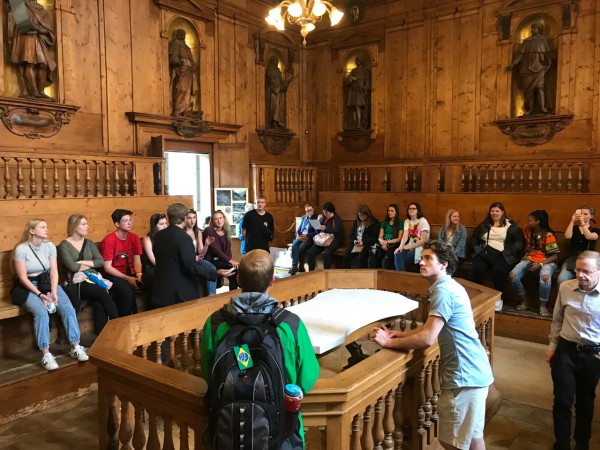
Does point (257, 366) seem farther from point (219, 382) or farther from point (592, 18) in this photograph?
point (592, 18)

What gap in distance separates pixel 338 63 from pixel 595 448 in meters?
9.34

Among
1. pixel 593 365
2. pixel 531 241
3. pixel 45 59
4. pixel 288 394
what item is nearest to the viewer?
pixel 288 394

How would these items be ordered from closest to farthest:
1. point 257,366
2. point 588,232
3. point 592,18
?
point 257,366 < point 588,232 < point 592,18

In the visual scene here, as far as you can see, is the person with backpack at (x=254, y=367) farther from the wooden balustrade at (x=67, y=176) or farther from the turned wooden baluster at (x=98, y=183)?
the turned wooden baluster at (x=98, y=183)

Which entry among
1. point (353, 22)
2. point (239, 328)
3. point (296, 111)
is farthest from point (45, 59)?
point (239, 328)

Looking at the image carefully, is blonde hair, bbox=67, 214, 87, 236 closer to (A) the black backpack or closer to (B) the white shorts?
(A) the black backpack

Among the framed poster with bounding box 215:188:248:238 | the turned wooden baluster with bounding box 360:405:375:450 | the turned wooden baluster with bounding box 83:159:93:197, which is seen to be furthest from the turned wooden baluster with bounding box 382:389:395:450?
the framed poster with bounding box 215:188:248:238

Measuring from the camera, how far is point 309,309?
141 inches

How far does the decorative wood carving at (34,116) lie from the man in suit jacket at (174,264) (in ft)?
14.2

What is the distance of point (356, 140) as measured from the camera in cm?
1103

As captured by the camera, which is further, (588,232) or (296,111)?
(296,111)

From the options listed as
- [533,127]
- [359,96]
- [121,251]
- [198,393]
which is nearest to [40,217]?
[121,251]

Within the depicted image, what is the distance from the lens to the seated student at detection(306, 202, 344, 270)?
8289mm

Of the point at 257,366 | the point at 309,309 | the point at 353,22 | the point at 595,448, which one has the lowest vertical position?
the point at 595,448
